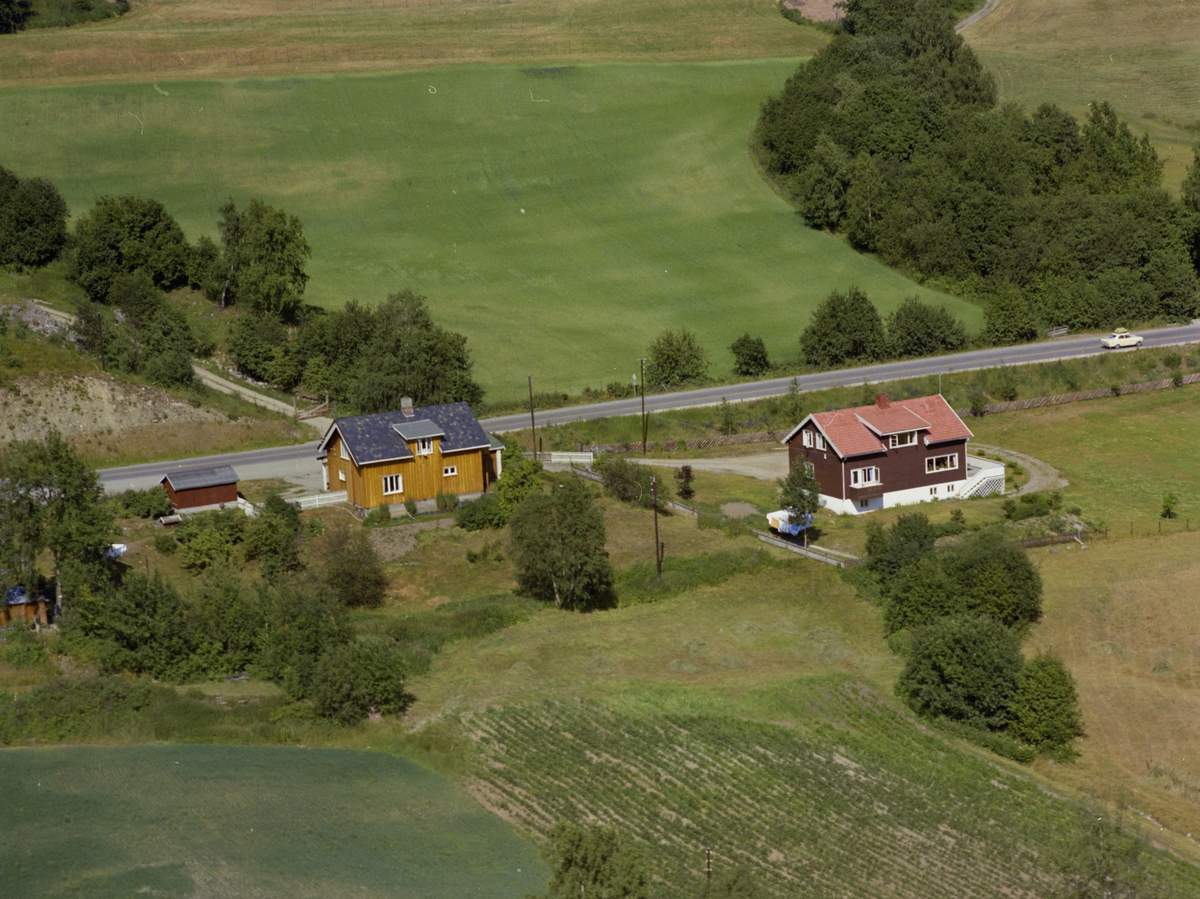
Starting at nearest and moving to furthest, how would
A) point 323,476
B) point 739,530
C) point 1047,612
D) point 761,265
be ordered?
point 1047,612, point 739,530, point 323,476, point 761,265

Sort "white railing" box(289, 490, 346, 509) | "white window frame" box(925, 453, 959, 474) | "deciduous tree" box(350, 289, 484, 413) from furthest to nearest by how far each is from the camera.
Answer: "deciduous tree" box(350, 289, 484, 413), "white window frame" box(925, 453, 959, 474), "white railing" box(289, 490, 346, 509)

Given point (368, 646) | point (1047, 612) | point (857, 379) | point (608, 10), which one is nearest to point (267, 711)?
point (368, 646)

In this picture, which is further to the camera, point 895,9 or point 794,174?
point 895,9

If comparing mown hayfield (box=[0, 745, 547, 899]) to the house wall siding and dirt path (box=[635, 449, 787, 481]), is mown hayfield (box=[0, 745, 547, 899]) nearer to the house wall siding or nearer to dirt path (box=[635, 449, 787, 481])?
the house wall siding

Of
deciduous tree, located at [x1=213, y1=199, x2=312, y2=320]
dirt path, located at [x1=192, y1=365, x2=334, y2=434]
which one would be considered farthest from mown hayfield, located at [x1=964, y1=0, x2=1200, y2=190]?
dirt path, located at [x1=192, y1=365, x2=334, y2=434]

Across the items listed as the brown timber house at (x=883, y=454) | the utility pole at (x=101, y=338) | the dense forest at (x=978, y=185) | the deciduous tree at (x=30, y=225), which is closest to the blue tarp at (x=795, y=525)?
the brown timber house at (x=883, y=454)

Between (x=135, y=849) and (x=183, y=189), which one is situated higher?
(x=183, y=189)

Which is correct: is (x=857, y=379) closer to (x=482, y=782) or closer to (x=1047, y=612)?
(x=1047, y=612)
